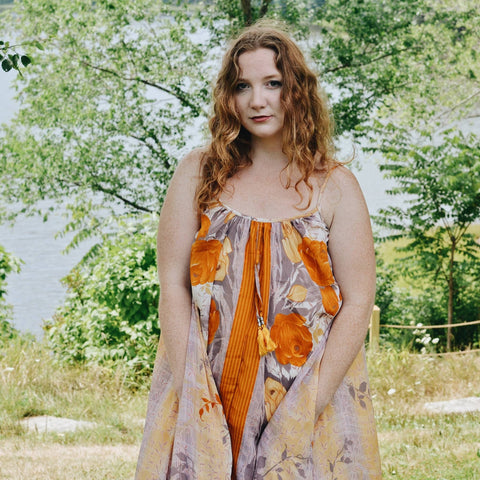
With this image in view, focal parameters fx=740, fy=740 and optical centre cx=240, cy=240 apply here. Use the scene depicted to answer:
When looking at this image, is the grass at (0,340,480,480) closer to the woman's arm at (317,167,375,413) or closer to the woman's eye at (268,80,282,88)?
the woman's arm at (317,167,375,413)

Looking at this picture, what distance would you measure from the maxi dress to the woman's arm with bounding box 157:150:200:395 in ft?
0.16

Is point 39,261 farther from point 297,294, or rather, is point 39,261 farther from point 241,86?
point 297,294

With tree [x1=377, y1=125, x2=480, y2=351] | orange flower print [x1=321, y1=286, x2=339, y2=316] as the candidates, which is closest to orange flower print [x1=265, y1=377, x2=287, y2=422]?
orange flower print [x1=321, y1=286, x2=339, y2=316]

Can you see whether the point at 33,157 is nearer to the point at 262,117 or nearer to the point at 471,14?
the point at 471,14

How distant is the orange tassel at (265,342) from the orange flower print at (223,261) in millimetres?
174

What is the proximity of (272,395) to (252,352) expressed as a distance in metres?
0.12

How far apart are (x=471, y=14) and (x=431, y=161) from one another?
3723mm

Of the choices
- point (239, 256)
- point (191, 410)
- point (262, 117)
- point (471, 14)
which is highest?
point (471, 14)

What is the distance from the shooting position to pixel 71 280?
352 inches

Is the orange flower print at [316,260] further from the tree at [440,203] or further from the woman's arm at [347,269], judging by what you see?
the tree at [440,203]

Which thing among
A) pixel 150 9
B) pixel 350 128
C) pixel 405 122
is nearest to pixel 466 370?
pixel 405 122

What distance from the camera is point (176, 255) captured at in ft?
6.51

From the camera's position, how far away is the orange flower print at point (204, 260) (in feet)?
6.29

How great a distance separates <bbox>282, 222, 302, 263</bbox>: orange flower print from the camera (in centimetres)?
190
